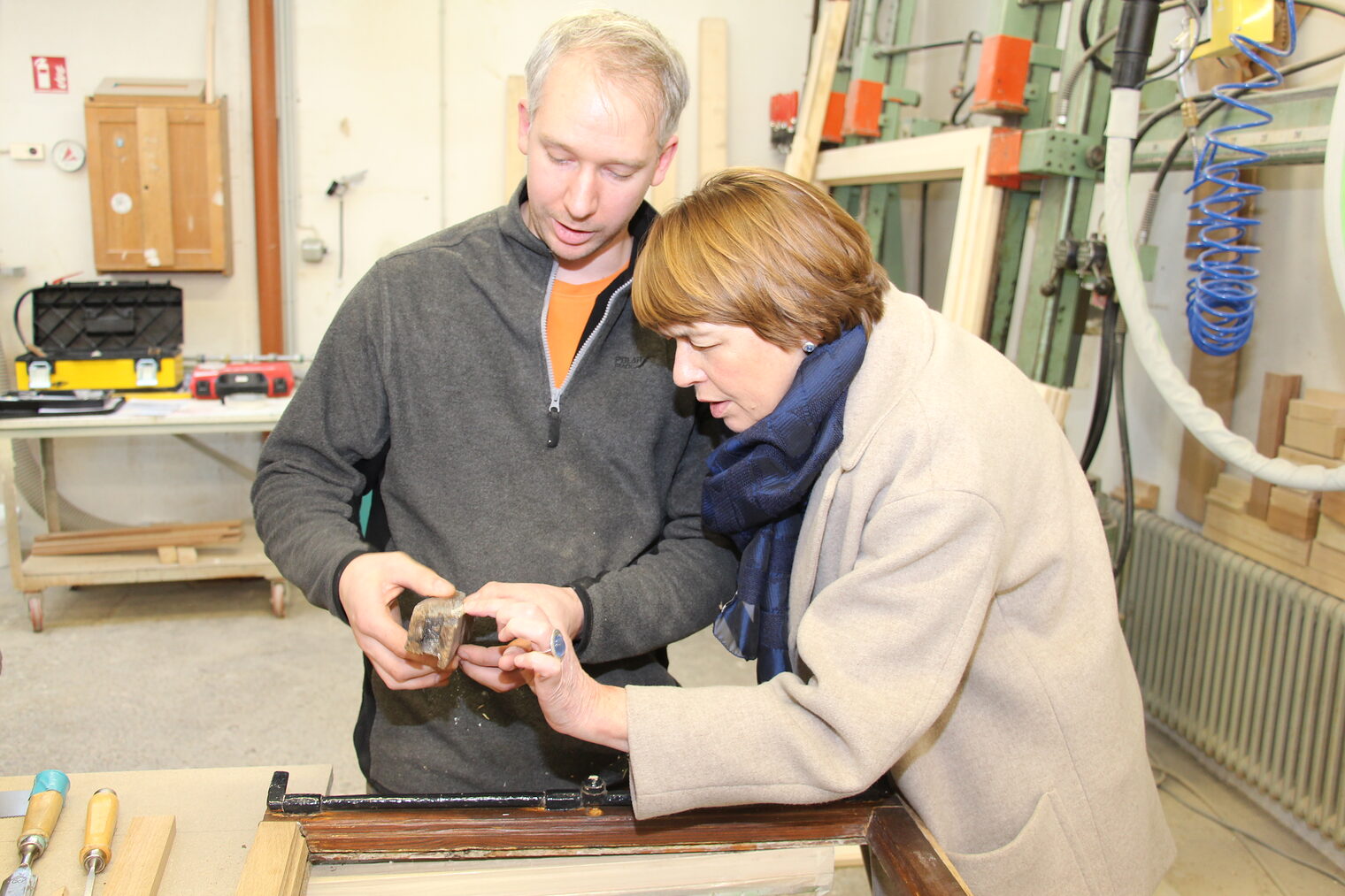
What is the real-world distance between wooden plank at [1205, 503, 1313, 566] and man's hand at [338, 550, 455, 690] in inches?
87.7

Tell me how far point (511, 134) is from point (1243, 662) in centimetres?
317

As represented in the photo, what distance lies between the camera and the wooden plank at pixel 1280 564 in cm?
229

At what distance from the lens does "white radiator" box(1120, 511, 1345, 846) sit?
2275mm

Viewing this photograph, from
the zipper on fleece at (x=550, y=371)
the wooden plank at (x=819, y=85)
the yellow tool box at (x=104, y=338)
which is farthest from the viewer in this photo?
the wooden plank at (x=819, y=85)

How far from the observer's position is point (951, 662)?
35.0 inches

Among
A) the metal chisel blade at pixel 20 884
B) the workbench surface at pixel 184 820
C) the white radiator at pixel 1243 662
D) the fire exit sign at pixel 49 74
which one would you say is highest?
the fire exit sign at pixel 49 74

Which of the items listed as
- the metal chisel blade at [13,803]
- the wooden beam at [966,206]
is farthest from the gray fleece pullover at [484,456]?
the wooden beam at [966,206]

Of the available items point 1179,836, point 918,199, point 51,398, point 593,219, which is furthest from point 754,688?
point 918,199

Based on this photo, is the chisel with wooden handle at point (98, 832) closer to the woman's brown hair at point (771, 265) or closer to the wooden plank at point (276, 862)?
the wooden plank at point (276, 862)

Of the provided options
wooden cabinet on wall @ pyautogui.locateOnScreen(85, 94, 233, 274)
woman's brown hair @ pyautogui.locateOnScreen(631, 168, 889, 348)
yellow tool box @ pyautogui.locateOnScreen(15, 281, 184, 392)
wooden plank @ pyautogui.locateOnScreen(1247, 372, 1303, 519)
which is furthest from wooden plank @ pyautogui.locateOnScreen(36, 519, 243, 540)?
wooden plank @ pyautogui.locateOnScreen(1247, 372, 1303, 519)

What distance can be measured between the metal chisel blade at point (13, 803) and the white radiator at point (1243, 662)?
2.52m

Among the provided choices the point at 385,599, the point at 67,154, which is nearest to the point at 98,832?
the point at 385,599

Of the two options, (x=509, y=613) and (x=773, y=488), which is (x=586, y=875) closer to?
(x=509, y=613)

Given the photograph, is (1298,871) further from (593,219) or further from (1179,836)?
(593,219)
